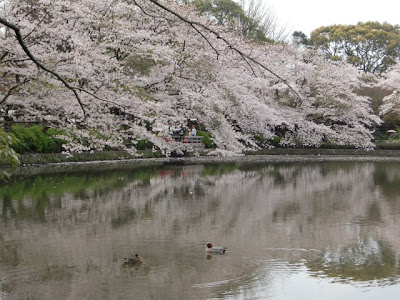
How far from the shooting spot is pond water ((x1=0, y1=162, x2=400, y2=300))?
6.56 metres

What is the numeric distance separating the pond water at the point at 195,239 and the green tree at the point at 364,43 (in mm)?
36077

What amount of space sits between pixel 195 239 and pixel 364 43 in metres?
46.1

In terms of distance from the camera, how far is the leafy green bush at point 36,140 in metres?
19.7

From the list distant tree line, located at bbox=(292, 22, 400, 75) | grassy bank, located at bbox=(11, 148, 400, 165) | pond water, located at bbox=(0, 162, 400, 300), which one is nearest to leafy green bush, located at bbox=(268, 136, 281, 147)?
grassy bank, located at bbox=(11, 148, 400, 165)

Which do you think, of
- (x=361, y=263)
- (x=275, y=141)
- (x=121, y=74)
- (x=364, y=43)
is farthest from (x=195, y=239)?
(x=364, y=43)

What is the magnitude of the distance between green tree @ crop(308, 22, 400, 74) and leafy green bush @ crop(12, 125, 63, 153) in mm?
34532

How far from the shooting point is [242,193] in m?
14.6

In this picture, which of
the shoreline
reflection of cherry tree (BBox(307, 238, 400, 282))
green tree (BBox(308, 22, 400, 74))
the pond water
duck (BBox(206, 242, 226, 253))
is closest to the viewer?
the pond water

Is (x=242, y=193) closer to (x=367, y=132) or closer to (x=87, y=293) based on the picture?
(x=87, y=293)

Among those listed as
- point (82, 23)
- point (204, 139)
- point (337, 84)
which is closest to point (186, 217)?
point (82, 23)

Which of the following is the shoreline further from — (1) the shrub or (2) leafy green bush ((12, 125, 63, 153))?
(1) the shrub

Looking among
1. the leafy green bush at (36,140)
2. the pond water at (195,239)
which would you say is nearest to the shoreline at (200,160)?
the leafy green bush at (36,140)

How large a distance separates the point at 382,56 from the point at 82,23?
131 feet

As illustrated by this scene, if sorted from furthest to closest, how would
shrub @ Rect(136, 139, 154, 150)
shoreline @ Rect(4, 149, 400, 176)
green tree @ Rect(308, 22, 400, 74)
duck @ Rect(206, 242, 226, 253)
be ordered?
1. green tree @ Rect(308, 22, 400, 74)
2. shrub @ Rect(136, 139, 154, 150)
3. shoreline @ Rect(4, 149, 400, 176)
4. duck @ Rect(206, 242, 226, 253)
